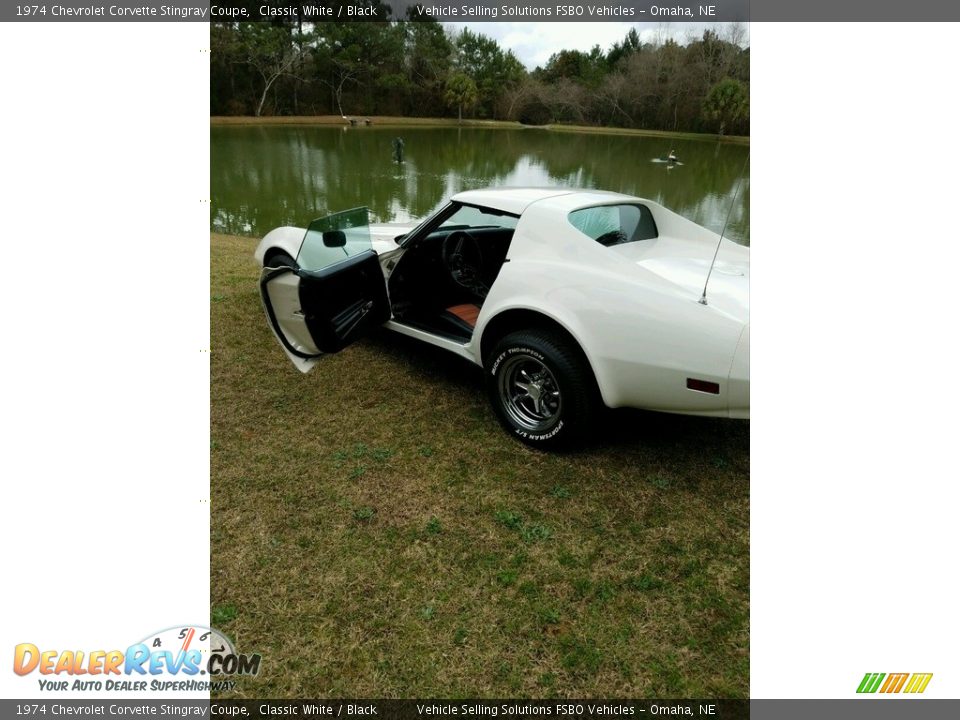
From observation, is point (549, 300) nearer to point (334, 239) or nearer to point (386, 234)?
point (334, 239)

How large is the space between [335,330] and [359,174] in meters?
15.6

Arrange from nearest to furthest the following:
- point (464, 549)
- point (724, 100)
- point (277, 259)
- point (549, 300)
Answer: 1. point (464, 549)
2. point (549, 300)
3. point (724, 100)
4. point (277, 259)

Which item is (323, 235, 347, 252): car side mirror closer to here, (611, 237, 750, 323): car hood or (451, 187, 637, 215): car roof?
(451, 187, 637, 215): car roof

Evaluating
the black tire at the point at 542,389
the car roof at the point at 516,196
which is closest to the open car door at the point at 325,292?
the car roof at the point at 516,196

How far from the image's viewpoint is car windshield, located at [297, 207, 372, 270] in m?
3.35

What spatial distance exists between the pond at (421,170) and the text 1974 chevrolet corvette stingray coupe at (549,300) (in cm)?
52

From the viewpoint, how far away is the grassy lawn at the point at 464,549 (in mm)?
1892

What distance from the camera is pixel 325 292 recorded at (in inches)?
126

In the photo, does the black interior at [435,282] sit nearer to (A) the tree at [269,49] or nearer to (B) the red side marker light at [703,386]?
(B) the red side marker light at [703,386]

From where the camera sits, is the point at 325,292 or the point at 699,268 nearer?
the point at 699,268

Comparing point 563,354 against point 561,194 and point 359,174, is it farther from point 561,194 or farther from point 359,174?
point 359,174

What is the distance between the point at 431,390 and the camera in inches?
148

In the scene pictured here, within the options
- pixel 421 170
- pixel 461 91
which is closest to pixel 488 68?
pixel 461 91

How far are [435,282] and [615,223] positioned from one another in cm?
145
